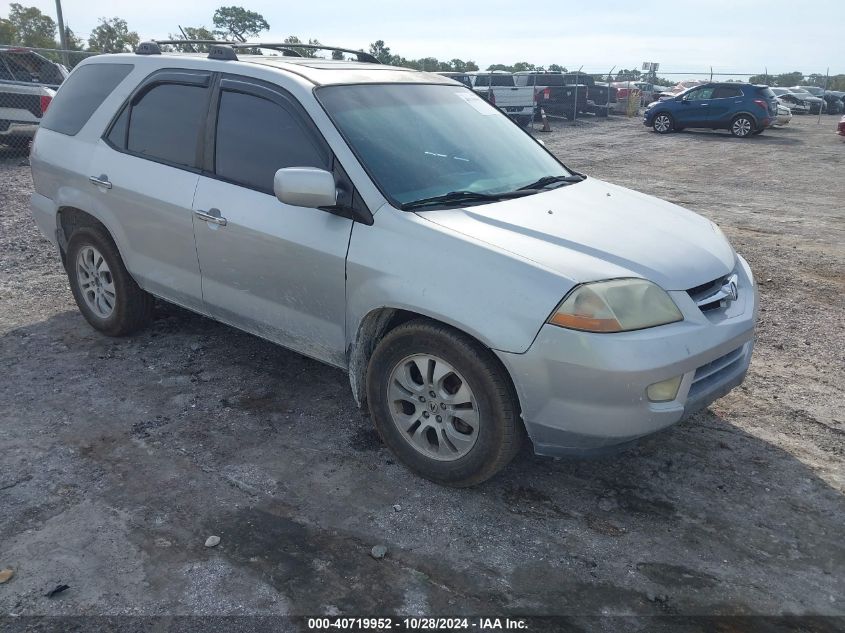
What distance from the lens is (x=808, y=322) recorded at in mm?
5750

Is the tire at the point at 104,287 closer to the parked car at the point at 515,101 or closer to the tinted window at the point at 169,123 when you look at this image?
the tinted window at the point at 169,123

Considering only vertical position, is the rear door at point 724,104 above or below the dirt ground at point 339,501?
above

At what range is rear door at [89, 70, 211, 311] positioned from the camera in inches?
168

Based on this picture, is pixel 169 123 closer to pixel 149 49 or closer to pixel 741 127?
pixel 149 49

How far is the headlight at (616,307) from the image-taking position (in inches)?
117

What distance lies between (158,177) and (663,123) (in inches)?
851

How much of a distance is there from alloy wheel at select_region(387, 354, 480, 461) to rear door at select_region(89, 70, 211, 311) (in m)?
1.57

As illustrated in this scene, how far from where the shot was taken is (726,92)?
22172mm

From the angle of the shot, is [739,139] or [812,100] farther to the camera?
[812,100]

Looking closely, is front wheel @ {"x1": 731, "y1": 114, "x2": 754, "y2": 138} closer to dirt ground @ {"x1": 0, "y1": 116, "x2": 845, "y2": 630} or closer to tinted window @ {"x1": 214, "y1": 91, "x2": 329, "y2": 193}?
dirt ground @ {"x1": 0, "y1": 116, "x2": 845, "y2": 630}

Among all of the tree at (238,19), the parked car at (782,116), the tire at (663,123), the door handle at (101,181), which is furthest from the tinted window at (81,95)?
the tree at (238,19)

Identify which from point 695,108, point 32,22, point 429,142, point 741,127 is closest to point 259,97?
point 429,142

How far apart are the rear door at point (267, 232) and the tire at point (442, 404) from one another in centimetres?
40

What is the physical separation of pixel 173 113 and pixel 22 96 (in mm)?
9598
